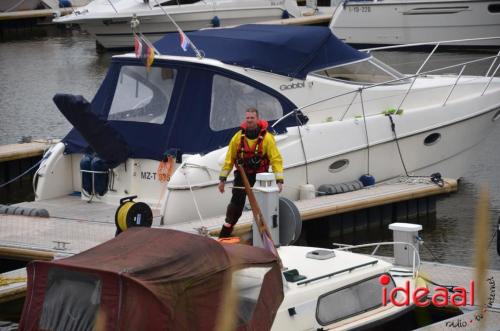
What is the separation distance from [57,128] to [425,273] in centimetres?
1345

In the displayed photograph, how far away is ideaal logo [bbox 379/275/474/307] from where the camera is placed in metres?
8.97

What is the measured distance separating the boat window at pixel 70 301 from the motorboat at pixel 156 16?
27140 mm

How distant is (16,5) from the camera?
47.2 meters

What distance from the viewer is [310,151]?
13.5 metres

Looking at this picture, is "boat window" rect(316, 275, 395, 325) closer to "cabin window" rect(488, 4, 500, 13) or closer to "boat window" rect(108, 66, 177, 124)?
"boat window" rect(108, 66, 177, 124)

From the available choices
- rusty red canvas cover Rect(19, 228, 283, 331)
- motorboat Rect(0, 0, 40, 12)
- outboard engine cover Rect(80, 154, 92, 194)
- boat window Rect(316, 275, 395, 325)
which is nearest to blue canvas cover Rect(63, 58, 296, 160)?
outboard engine cover Rect(80, 154, 92, 194)

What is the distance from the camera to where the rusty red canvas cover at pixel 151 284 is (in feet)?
23.1

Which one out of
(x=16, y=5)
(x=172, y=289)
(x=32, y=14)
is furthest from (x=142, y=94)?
(x=16, y=5)

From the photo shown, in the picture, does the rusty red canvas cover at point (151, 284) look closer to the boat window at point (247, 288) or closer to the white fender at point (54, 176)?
the boat window at point (247, 288)

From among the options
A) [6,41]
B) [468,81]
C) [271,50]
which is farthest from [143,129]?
[6,41]

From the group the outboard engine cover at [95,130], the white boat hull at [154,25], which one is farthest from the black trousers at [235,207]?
the white boat hull at [154,25]

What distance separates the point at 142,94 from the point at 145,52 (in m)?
0.53

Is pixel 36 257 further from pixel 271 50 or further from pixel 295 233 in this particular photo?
pixel 271 50

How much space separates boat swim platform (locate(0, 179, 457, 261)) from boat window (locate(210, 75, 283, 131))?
1243 millimetres
